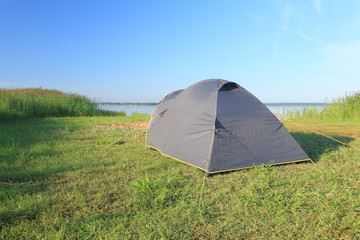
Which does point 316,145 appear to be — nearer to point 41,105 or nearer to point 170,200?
point 170,200

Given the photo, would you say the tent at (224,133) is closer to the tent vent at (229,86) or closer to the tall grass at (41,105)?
the tent vent at (229,86)

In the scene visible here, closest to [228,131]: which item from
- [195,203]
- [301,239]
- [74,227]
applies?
[195,203]

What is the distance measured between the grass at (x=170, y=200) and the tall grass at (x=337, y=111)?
35.7 ft

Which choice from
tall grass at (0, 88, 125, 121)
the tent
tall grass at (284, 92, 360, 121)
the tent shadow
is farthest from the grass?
tall grass at (284, 92, 360, 121)

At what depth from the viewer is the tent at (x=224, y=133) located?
4.14m

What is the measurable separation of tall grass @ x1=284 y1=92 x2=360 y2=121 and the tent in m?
11.7

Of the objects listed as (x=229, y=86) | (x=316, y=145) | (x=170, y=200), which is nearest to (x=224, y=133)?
(x=229, y=86)

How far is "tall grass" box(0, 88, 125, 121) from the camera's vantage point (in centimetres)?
1186

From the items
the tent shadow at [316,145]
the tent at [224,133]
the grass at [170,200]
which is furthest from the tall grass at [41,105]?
the tent shadow at [316,145]

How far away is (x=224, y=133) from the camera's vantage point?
4.27 metres

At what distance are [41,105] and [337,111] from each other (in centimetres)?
1769

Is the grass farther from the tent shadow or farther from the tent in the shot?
the tent shadow

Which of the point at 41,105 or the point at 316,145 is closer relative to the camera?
the point at 316,145

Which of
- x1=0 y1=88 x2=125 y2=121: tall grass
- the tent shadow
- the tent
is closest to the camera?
the tent
